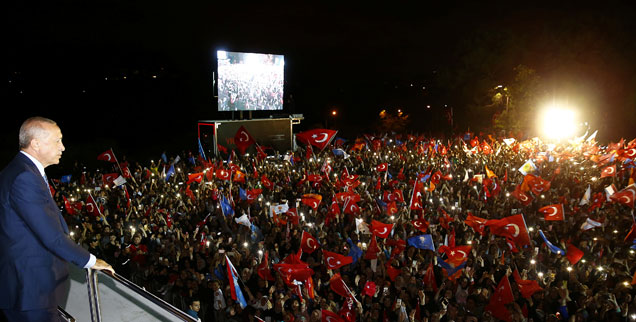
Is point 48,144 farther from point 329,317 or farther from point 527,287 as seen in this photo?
point 527,287

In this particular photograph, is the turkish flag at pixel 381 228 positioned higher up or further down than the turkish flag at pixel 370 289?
higher up

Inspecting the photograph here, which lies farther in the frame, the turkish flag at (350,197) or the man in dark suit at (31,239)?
the turkish flag at (350,197)

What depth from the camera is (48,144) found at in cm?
279

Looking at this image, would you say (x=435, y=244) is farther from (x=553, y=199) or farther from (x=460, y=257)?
(x=553, y=199)

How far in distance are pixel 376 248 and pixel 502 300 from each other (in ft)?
7.61

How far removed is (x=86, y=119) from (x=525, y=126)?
3317 cm

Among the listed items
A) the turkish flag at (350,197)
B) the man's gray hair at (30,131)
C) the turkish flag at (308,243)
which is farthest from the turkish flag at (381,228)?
the man's gray hair at (30,131)

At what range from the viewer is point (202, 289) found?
24.3ft

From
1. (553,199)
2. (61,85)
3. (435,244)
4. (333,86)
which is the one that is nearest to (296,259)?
(435,244)

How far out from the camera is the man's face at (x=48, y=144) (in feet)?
9.07

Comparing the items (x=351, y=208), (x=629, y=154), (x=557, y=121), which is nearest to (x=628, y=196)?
(x=351, y=208)

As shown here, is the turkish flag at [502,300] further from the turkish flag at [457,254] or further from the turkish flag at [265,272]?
the turkish flag at [265,272]

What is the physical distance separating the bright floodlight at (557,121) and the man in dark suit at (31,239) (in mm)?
35666

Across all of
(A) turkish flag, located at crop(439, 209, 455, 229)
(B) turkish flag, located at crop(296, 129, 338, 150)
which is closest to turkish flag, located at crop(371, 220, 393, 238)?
(A) turkish flag, located at crop(439, 209, 455, 229)
